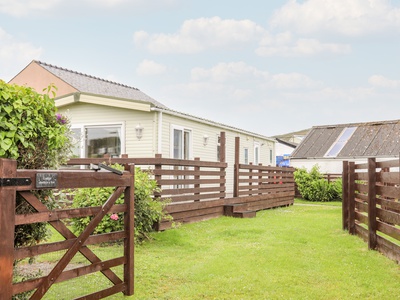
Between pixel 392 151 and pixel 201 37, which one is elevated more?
pixel 201 37

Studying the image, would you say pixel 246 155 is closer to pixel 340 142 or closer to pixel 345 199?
pixel 340 142

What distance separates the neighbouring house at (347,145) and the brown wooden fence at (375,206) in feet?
50.0

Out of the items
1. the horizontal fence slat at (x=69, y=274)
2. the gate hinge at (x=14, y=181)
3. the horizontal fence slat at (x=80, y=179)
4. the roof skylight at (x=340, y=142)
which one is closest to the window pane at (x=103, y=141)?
the horizontal fence slat at (x=80, y=179)

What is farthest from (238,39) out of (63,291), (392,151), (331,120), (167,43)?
(331,120)

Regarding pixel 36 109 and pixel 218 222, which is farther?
pixel 218 222

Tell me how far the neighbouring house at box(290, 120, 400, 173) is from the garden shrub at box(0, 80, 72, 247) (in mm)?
21346

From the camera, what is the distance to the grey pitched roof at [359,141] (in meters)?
23.5

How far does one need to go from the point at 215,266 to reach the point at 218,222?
444 centimetres

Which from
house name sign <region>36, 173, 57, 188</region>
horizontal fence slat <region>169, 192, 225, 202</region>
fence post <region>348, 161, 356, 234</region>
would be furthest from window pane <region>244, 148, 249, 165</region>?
house name sign <region>36, 173, 57, 188</region>

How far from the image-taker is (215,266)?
5605mm

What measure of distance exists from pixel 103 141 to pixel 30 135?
387 inches

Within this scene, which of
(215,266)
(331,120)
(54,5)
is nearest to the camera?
(215,266)

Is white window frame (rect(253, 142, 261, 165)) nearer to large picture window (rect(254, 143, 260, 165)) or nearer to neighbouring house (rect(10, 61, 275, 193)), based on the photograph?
large picture window (rect(254, 143, 260, 165))

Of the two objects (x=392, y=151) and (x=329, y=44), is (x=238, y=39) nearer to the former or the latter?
(x=329, y=44)
